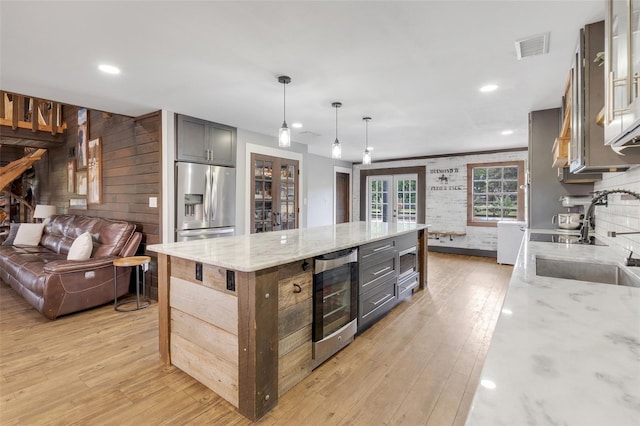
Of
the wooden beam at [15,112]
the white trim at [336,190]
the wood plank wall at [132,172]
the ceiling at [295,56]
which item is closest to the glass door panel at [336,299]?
the ceiling at [295,56]

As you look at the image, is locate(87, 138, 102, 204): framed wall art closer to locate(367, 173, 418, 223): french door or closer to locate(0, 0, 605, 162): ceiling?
locate(0, 0, 605, 162): ceiling

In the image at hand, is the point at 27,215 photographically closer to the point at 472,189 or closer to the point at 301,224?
A: the point at 301,224

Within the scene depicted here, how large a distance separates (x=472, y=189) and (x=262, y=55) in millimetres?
6107

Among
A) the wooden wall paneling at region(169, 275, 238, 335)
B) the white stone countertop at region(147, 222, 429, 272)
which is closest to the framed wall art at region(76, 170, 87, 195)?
the white stone countertop at region(147, 222, 429, 272)

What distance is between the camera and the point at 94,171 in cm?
501

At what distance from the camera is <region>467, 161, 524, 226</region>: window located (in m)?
6.59

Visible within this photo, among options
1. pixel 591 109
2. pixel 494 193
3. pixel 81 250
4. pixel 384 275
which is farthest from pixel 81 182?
pixel 494 193

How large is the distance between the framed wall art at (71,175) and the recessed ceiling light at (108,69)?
3.91m

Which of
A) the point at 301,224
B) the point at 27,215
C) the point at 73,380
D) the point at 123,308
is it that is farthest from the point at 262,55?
the point at 27,215

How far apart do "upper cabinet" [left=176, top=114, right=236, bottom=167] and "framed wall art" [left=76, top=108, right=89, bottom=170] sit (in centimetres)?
236

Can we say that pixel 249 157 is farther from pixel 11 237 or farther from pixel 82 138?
pixel 11 237

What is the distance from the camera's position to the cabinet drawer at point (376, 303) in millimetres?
2877

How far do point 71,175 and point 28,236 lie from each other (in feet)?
4.07

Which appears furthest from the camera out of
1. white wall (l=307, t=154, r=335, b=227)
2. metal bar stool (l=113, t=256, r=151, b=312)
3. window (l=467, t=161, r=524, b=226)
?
white wall (l=307, t=154, r=335, b=227)
